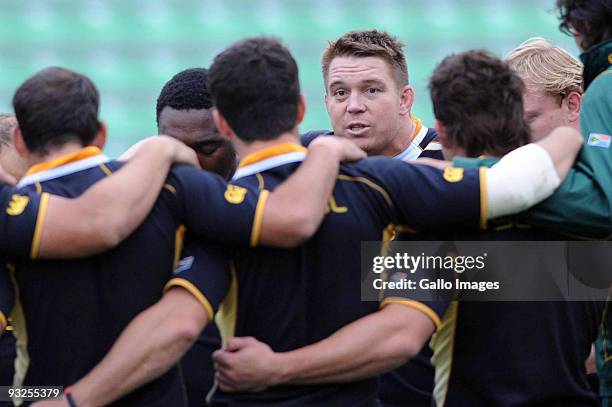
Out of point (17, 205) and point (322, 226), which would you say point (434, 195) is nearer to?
point (322, 226)

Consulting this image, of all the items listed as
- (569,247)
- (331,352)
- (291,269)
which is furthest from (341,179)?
(569,247)

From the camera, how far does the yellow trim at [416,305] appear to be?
10.5ft

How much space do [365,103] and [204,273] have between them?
208 centimetres

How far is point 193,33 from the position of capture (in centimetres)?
1394

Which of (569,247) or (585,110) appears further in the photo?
(585,110)

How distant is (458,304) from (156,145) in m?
1.02

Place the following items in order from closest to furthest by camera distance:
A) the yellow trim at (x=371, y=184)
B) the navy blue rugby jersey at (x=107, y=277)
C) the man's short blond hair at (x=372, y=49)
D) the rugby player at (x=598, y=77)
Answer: the navy blue rugby jersey at (x=107, y=277) → the yellow trim at (x=371, y=184) → the rugby player at (x=598, y=77) → the man's short blond hair at (x=372, y=49)

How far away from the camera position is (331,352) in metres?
3.11

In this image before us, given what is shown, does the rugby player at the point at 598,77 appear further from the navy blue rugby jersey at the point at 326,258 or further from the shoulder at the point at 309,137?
the shoulder at the point at 309,137

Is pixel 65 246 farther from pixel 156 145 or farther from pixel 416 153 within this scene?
pixel 416 153

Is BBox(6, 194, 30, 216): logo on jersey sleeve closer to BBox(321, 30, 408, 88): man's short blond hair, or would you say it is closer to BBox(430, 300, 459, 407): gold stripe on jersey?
BBox(430, 300, 459, 407): gold stripe on jersey

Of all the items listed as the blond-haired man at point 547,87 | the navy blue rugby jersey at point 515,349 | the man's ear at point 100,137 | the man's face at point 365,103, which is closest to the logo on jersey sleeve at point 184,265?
the man's ear at point 100,137

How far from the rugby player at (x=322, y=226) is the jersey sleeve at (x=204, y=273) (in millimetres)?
55
